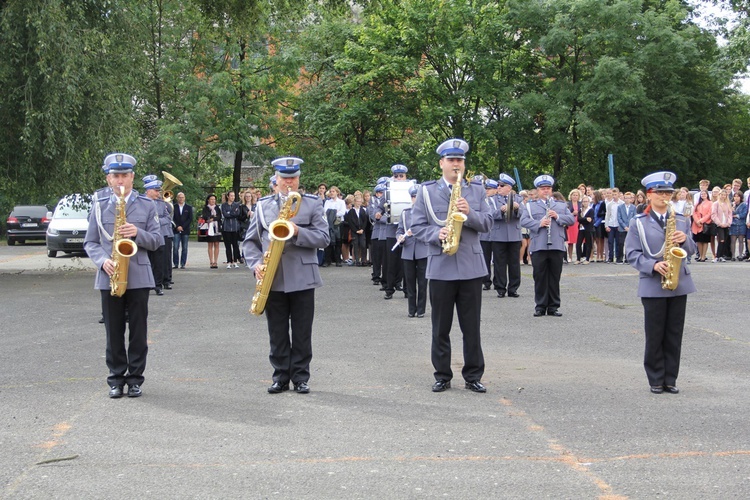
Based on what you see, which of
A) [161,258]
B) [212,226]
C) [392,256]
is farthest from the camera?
[212,226]

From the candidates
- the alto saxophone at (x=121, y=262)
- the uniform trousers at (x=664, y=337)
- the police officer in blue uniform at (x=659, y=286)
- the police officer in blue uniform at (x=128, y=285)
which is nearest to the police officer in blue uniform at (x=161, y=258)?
the police officer in blue uniform at (x=128, y=285)

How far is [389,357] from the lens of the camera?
10781 mm

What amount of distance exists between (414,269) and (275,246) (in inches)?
251

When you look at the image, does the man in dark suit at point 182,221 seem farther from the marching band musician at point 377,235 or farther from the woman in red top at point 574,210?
the woman in red top at point 574,210

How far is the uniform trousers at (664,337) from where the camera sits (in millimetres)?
8836

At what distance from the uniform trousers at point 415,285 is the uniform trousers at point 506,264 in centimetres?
270

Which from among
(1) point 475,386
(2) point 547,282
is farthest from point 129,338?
(2) point 547,282

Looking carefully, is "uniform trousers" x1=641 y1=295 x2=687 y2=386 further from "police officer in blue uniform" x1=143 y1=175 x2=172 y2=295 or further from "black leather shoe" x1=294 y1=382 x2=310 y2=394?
"police officer in blue uniform" x1=143 y1=175 x2=172 y2=295

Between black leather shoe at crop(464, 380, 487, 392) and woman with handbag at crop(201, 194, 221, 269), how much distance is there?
53.3 ft

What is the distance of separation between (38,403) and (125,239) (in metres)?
1.56

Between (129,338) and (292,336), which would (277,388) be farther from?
(129,338)

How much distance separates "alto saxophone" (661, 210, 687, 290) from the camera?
8.84m

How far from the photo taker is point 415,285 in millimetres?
14688

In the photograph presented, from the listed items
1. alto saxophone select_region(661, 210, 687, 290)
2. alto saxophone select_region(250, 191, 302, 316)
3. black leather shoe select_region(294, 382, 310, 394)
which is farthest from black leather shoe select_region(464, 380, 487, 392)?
alto saxophone select_region(250, 191, 302, 316)
